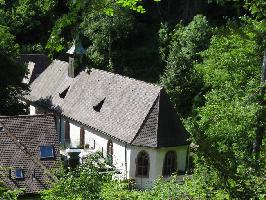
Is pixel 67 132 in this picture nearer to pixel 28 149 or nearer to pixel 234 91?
pixel 28 149

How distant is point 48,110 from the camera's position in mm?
41438

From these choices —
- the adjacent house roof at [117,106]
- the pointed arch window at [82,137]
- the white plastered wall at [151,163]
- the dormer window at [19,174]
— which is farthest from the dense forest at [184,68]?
the dormer window at [19,174]

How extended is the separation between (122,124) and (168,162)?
3762 millimetres

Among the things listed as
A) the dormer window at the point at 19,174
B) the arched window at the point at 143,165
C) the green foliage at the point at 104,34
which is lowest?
the arched window at the point at 143,165

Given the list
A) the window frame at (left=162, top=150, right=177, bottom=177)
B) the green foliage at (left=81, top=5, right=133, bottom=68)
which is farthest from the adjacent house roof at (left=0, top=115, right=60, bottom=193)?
the green foliage at (left=81, top=5, right=133, bottom=68)

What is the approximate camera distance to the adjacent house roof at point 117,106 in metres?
32.7

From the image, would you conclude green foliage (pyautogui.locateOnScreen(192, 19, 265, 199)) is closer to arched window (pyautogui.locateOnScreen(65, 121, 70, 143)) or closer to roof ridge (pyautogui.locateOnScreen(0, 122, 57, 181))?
roof ridge (pyautogui.locateOnScreen(0, 122, 57, 181))

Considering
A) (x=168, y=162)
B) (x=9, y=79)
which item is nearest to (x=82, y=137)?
(x=9, y=79)

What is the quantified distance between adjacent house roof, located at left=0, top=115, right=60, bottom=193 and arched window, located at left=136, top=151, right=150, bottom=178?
6873 mm

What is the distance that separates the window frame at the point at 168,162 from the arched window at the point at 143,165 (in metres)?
1.02

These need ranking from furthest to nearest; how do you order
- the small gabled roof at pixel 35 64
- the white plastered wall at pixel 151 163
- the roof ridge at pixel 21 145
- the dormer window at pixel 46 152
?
the small gabled roof at pixel 35 64 < the white plastered wall at pixel 151 163 < the dormer window at pixel 46 152 < the roof ridge at pixel 21 145

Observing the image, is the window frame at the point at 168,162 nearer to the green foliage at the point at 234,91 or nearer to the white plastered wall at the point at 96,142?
the white plastered wall at the point at 96,142

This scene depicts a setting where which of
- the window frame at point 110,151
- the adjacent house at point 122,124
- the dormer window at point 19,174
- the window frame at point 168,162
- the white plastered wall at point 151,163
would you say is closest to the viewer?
the dormer window at point 19,174

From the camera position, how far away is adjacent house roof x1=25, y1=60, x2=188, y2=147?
32.7 metres
